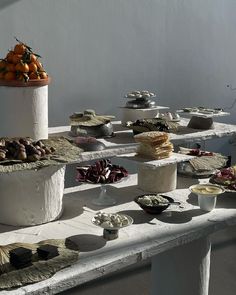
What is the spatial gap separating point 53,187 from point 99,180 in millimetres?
221

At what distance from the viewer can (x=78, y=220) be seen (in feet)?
4.76

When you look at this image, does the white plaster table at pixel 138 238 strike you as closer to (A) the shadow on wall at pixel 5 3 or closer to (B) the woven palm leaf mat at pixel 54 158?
(B) the woven palm leaf mat at pixel 54 158

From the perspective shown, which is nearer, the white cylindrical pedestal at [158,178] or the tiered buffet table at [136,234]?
the tiered buffet table at [136,234]

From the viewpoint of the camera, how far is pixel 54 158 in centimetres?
134

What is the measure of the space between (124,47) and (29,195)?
188 centimetres

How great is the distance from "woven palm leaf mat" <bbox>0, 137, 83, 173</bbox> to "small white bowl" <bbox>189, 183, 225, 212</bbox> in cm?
42

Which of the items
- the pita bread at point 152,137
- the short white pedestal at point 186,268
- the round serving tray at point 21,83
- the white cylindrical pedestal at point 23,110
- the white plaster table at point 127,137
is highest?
the round serving tray at point 21,83

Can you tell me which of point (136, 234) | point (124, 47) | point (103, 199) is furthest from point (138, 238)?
point (124, 47)

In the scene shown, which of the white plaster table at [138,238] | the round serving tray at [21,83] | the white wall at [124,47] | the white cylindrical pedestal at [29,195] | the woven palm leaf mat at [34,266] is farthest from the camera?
the white wall at [124,47]

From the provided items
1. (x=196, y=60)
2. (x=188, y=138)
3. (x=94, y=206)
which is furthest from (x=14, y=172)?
(x=196, y=60)

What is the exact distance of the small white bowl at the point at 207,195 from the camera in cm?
157

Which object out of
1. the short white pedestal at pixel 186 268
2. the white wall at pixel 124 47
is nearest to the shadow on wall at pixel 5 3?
the white wall at pixel 124 47

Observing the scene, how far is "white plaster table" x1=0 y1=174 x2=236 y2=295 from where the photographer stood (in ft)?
3.90

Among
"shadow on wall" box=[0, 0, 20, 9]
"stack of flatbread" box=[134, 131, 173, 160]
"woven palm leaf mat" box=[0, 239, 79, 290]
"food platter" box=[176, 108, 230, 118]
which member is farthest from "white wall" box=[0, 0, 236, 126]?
"woven palm leaf mat" box=[0, 239, 79, 290]
